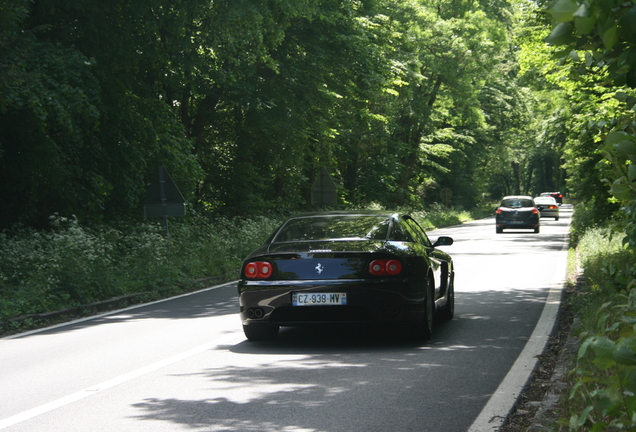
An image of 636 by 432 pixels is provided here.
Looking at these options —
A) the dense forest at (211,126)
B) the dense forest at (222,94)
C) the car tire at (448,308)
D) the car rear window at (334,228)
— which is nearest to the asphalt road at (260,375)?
the car tire at (448,308)

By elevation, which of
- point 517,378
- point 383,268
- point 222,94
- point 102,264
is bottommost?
point 517,378

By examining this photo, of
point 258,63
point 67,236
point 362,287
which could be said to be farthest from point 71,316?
point 258,63

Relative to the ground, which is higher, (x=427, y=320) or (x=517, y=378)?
(x=427, y=320)

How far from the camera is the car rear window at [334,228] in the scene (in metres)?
8.70

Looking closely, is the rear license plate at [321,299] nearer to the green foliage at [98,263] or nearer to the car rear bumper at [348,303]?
the car rear bumper at [348,303]

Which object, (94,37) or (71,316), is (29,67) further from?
(71,316)

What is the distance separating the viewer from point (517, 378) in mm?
6828

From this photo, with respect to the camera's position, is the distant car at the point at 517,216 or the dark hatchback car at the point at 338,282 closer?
the dark hatchback car at the point at 338,282

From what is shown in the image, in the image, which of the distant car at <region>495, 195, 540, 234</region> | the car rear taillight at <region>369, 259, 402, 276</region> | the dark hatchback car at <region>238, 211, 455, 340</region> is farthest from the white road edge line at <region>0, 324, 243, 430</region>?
the distant car at <region>495, 195, 540, 234</region>

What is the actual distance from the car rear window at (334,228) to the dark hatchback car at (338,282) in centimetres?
1

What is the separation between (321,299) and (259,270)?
73 centimetres

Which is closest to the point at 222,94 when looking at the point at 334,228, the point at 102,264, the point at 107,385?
the point at 102,264

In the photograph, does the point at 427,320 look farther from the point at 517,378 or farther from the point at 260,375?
the point at 260,375

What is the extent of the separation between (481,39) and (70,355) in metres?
38.8
